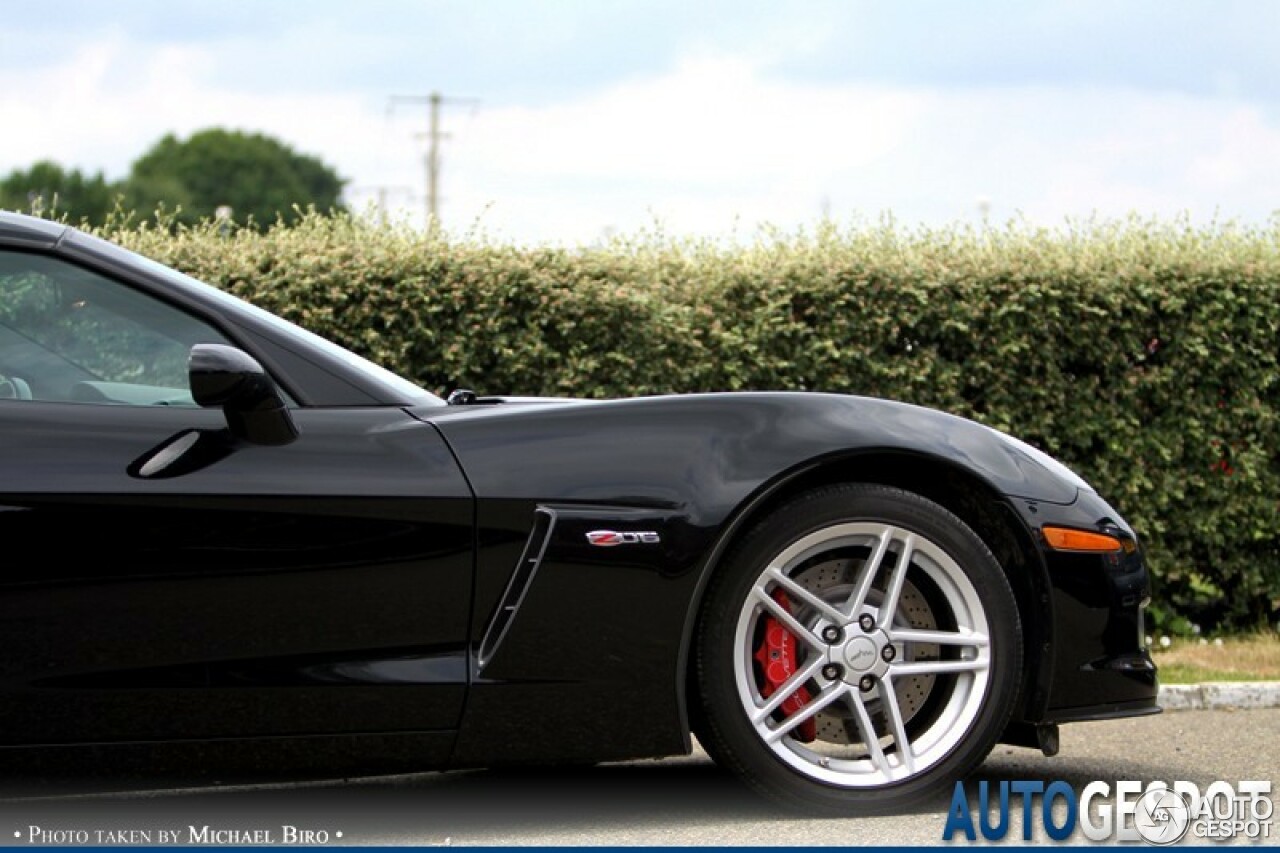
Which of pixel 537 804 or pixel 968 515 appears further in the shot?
pixel 537 804

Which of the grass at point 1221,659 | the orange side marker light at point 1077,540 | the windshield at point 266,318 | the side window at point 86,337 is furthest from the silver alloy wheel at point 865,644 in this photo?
the grass at point 1221,659

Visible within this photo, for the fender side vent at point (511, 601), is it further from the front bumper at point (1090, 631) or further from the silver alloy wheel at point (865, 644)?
the front bumper at point (1090, 631)

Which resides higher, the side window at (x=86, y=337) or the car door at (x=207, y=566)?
the side window at (x=86, y=337)

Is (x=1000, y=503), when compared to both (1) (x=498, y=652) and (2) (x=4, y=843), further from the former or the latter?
(2) (x=4, y=843)

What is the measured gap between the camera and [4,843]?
4117 millimetres

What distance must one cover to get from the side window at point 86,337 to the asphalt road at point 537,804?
848 millimetres

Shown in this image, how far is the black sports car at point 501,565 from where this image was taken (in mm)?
3949

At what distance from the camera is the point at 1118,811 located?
4.54 m

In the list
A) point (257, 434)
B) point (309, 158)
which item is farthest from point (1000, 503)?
point (309, 158)

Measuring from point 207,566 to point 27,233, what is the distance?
892mm

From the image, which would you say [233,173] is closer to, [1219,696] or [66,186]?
[66,186]

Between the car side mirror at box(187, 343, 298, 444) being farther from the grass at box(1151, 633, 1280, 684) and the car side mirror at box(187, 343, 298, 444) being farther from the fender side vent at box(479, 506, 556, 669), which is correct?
the grass at box(1151, 633, 1280, 684)

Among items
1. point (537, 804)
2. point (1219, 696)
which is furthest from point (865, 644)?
point (1219, 696)

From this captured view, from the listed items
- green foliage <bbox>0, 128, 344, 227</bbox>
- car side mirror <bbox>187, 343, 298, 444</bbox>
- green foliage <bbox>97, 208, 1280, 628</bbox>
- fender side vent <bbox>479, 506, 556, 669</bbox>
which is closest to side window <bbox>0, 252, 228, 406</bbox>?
car side mirror <bbox>187, 343, 298, 444</bbox>
